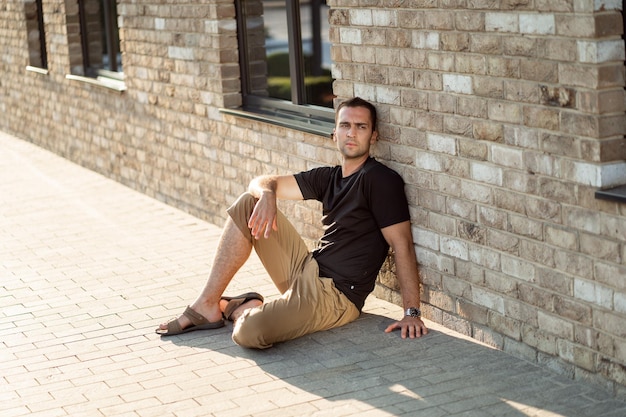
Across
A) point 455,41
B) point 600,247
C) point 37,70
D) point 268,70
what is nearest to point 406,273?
point 455,41

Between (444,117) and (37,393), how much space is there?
93.4 inches

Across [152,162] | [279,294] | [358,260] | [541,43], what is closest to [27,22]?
[152,162]

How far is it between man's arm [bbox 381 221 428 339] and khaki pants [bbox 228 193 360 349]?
31 cm

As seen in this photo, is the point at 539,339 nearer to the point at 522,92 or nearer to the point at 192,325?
the point at 522,92

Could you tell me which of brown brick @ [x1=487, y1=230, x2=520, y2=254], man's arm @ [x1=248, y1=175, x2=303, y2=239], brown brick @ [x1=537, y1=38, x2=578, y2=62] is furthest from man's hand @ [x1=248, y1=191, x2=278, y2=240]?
brown brick @ [x1=537, y1=38, x2=578, y2=62]

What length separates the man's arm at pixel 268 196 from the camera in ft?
18.6

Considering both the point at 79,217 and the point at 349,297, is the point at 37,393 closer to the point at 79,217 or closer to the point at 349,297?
the point at 349,297

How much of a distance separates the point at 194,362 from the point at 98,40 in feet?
22.9

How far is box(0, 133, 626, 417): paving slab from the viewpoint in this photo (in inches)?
184

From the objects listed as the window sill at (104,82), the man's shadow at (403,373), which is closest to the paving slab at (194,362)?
the man's shadow at (403,373)

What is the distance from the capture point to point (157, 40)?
9.00 meters

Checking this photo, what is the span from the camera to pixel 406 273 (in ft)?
18.4

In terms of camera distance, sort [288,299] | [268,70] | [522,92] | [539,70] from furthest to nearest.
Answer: [268,70] → [288,299] → [522,92] → [539,70]

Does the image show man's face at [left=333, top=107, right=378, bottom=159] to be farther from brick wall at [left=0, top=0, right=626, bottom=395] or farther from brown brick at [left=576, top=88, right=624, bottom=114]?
brown brick at [left=576, top=88, right=624, bottom=114]
